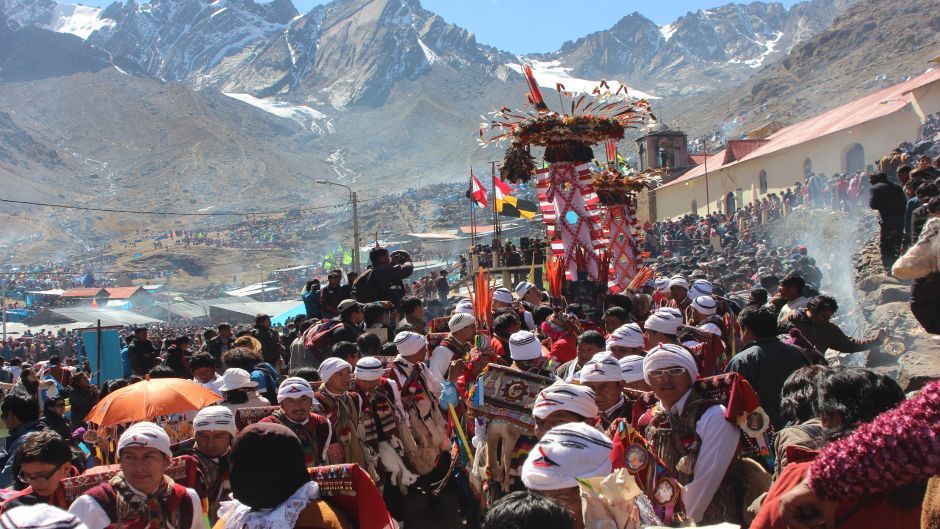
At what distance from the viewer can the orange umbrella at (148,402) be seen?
223 inches

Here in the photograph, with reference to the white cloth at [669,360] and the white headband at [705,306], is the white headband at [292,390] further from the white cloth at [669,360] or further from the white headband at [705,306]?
the white headband at [705,306]

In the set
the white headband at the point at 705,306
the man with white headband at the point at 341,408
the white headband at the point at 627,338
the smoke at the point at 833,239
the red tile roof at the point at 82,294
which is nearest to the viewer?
the white headband at the point at 627,338

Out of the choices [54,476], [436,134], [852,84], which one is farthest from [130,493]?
[436,134]

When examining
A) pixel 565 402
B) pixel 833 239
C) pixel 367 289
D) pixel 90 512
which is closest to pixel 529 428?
pixel 565 402

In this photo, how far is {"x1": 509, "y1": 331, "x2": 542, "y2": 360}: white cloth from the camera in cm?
612

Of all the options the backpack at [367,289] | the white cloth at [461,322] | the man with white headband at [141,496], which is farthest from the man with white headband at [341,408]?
the backpack at [367,289]

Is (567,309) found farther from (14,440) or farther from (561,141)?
(14,440)

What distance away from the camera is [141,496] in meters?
3.75

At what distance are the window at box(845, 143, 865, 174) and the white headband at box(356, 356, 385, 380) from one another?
1423 inches

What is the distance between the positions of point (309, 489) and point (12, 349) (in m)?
33.8

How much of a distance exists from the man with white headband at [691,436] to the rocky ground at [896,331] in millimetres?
2929

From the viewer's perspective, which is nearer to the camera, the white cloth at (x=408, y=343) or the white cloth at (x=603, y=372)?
the white cloth at (x=603, y=372)

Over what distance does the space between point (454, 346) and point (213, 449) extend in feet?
11.0

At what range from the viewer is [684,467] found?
4.07 metres
